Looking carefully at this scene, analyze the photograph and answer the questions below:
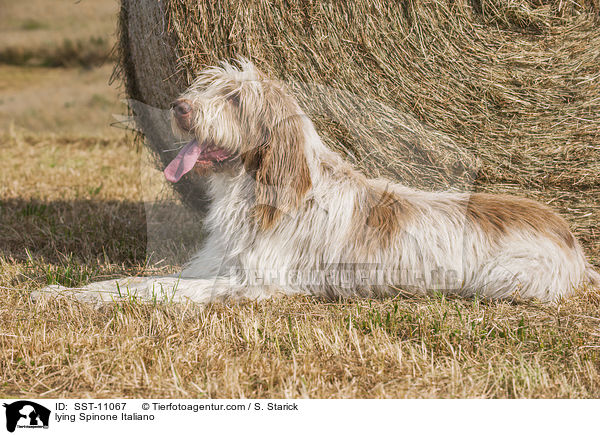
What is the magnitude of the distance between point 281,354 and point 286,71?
1800mm

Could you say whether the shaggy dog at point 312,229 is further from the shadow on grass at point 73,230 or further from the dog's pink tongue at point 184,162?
the shadow on grass at point 73,230

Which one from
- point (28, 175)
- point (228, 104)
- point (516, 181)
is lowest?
point (28, 175)


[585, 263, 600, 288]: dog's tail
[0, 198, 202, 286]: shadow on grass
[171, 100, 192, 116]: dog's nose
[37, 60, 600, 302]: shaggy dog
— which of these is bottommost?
[0, 198, 202, 286]: shadow on grass

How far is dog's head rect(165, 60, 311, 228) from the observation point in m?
3.21

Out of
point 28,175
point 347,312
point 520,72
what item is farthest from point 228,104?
point 28,175

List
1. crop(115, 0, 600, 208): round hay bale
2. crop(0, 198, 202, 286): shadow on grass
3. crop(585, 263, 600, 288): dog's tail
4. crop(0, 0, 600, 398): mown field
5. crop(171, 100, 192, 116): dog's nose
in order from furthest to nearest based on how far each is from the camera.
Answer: crop(0, 198, 202, 286): shadow on grass < crop(115, 0, 600, 208): round hay bale < crop(585, 263, 600, 288): dog's tail < crop(171, 100, 192, 116): dog's nose < crop(0, 0, 600, 398): mown field

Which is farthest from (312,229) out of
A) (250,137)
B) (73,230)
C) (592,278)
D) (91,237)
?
(73,230)

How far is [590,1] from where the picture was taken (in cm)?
385

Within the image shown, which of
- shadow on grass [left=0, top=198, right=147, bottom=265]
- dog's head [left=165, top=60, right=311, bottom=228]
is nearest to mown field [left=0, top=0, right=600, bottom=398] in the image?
shadow on grass [left=0, top=198, right=147, bottom=265]
